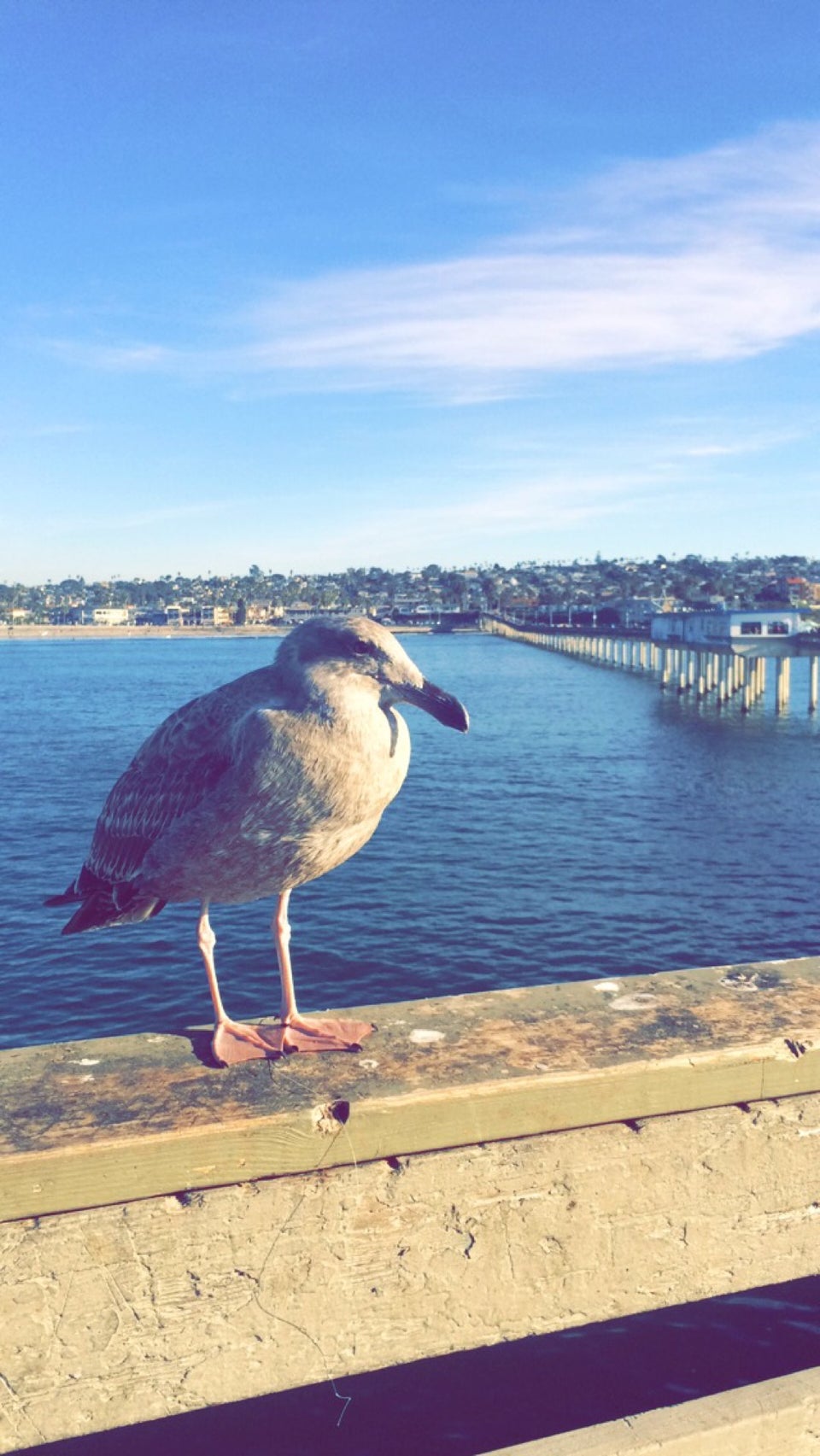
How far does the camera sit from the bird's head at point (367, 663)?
3893 mm

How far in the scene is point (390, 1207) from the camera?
3.54m

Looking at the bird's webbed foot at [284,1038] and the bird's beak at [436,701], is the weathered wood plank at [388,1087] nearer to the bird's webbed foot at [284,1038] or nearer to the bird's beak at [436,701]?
Result: the bird's webbed foot at [284,1038]

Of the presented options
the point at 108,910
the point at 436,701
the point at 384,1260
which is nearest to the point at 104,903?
the point at 108,910

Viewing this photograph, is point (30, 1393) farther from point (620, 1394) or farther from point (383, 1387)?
point (620, 1394)

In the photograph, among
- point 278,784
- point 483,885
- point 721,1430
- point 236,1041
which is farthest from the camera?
point 483,885

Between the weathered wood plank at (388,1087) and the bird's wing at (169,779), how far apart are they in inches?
30.7

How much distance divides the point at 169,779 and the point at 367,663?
975 millimetres

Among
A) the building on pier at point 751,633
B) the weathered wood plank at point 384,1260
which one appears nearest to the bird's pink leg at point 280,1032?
the weathered wood plank at point 384,1260

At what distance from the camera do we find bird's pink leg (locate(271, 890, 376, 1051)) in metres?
4.17

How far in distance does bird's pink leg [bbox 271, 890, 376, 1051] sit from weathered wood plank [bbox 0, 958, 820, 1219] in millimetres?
91

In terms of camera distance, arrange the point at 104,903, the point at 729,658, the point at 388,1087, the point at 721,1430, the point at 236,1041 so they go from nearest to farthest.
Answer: the point at 721,1430, the point at 388,1087, the point at 236,1041, the point at 104,903, the point at 729,658

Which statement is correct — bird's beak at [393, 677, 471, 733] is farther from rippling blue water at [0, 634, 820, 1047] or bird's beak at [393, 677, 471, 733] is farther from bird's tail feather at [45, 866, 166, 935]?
rippling blue water at [0, 634, 820, 1047]

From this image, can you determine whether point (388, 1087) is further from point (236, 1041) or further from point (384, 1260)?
point (236, 1041)

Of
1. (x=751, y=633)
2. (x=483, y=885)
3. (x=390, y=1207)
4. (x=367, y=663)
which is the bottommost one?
Result: (x=483, y=885)
